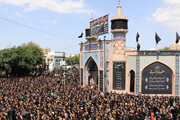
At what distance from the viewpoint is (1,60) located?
1499 inches

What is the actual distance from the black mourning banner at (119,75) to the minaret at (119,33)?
5.18 ft

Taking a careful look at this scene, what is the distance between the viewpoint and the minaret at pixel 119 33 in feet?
88.3

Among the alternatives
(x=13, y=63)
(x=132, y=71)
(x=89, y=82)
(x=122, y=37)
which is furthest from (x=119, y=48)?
(x=13, y=63)

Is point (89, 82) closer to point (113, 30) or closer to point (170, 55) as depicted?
point (113, 30)

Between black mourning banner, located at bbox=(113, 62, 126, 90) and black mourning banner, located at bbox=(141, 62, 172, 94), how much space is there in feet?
8.68

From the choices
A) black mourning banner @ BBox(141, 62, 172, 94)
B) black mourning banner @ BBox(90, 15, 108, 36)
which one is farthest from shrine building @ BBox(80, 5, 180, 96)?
black mourning banner @ BBox(90, 15, 108, 36)

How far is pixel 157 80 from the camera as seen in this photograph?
25062mm

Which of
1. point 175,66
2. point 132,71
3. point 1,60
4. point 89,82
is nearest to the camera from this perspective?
point 175,66

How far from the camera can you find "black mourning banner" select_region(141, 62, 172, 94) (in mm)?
24984

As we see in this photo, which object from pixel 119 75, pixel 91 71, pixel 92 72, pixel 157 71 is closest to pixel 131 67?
pixel 119 75

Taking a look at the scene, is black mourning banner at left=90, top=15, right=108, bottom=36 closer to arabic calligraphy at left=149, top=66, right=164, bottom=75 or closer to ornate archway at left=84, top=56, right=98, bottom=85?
ornate archway at left=84, top=56, right=98, bottom=85

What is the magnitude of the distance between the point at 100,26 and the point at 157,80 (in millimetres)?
10960

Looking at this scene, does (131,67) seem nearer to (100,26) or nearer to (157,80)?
(157,80)

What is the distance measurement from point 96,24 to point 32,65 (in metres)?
20.2
